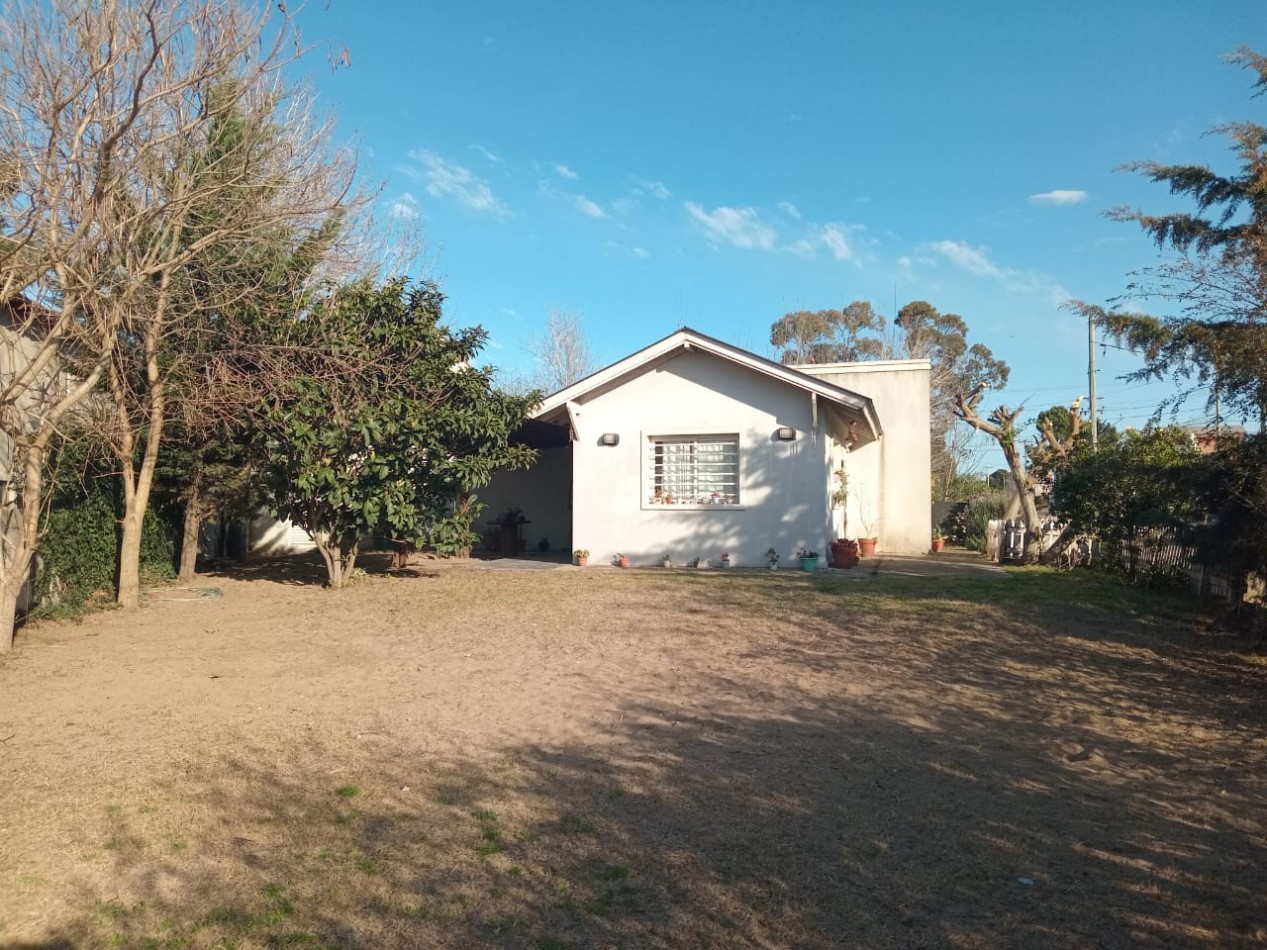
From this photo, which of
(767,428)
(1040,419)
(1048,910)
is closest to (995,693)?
(1048,910)

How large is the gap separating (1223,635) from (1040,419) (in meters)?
13.9

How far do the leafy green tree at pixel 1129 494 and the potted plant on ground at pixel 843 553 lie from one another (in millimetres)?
3695

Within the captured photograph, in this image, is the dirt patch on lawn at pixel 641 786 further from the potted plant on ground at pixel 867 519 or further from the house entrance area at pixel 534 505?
the potted plant on ground at pixel 867 519

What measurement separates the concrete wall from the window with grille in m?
4.68

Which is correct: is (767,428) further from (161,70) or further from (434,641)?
(161,70)

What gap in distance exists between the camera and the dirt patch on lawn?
392 centimetres

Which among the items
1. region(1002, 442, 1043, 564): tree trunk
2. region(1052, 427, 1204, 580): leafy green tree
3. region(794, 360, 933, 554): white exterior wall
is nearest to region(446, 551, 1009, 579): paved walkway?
region(1002, 442, 1043, 564): tree trunk

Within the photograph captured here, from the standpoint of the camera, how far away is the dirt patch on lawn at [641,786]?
3.92 meters

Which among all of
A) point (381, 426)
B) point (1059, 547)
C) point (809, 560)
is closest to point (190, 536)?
point (381, 426)

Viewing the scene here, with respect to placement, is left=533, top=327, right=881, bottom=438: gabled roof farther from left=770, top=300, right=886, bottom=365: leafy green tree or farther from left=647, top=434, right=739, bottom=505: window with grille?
left=770, top=300, right=886, bottom=365: leafy green tree

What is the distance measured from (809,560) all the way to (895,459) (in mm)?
6506

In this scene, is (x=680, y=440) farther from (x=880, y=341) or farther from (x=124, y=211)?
(x=880, y=341)

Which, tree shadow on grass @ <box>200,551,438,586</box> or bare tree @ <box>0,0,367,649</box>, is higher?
bare tree @ <box>0,0,367,649</box>

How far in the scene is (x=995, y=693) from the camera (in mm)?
7582
